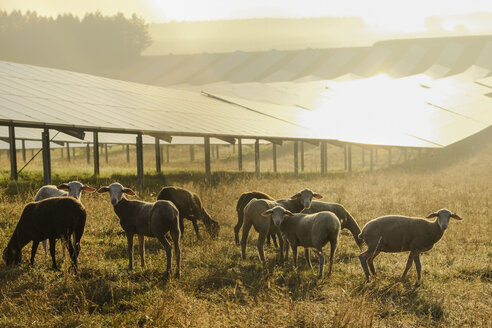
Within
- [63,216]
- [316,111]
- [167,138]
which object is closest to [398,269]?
[63,216]

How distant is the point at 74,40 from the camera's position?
377ft

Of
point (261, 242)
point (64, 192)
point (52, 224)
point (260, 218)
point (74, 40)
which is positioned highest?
point (74, 40)

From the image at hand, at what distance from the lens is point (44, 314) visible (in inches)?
314

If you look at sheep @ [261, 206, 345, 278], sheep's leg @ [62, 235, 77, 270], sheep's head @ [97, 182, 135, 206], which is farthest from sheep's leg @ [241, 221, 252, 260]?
sheep's leg @ [62, 235, 77, 270]

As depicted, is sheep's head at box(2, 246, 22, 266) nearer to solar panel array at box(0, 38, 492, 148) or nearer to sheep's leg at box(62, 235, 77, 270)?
sheep's leg at box(62, 235, 77, 270)

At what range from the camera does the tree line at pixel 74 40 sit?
109 m

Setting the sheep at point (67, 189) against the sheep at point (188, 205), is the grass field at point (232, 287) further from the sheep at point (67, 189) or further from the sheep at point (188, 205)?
the sheep at point (67, 189)

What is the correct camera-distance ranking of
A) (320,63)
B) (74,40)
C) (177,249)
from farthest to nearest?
(320,63) < (74,40) < (177,249)

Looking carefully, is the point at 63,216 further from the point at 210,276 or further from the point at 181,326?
the point at 181,326

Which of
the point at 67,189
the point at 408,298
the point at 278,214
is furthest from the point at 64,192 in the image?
the point at 408,298

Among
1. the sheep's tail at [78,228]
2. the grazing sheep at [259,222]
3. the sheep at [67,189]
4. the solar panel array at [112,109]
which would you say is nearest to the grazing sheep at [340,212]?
the grazing sheep at [259,222]

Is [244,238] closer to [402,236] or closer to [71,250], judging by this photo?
[402,236]

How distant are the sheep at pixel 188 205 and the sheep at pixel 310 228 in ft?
9.89

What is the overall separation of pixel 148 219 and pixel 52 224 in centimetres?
173
